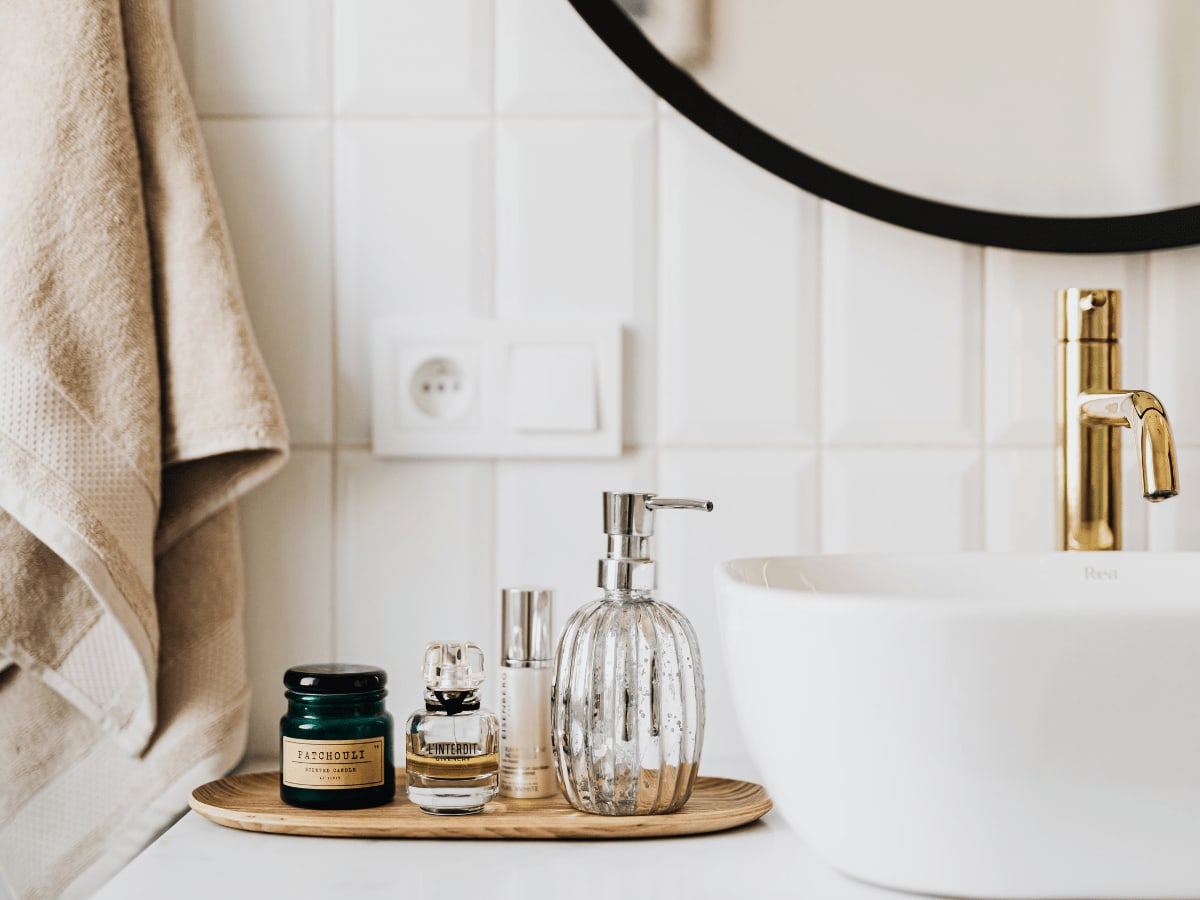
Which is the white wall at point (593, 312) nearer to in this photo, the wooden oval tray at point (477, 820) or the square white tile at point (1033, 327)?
the square white tile at point (1033, 327)

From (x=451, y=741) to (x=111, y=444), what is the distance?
0.27m

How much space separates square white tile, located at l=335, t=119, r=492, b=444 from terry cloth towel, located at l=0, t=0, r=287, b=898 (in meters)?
0.10

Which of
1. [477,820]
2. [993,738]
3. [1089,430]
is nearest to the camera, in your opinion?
[993,738]

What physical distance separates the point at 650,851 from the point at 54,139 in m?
0.56

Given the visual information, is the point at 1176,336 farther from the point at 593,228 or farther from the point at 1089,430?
the point at 593,228

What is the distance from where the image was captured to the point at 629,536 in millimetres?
675

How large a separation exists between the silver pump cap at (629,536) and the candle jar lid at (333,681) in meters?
0.14

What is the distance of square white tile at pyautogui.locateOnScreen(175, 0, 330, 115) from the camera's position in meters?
0.85

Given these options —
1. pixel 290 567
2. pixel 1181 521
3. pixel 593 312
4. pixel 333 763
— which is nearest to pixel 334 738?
pixel 333 763

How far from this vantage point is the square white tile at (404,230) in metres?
0.85

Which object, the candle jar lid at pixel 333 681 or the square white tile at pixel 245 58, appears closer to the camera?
the candle jar lid at pixel 333 681

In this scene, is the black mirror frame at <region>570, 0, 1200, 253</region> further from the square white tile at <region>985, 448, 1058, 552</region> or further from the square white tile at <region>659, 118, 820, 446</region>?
the square white tile at <region>985, 448, 1058, 552</region>

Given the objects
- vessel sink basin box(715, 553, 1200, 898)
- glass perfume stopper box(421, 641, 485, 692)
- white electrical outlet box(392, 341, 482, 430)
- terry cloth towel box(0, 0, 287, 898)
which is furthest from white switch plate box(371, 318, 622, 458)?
vessel sink basin box(715, 553, 1200, 898)

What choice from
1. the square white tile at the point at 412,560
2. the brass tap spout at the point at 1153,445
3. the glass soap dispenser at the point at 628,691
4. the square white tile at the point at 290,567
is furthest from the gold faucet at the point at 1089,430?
the square white tile at the point at 290,567
